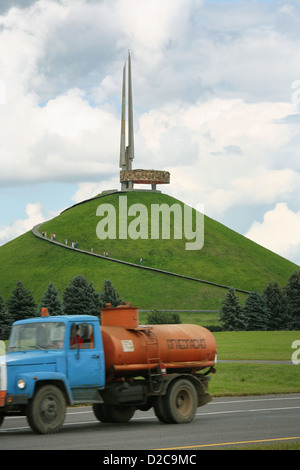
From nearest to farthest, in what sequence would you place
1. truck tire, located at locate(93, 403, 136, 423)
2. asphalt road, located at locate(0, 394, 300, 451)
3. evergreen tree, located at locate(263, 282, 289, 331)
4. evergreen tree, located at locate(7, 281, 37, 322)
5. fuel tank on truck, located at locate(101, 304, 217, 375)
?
1. asphalt road, located at locate(0, 394, 300, 451)
2. fuel tank on truck, located at locate(101, 304, 217, 375)
3. truck tire, located at locate(93, 403, 136, 423)
4. evergreen tree, located at locate(7, 281, 37, 322)
5. evergreen tree, located at locate(263, 282, 289, 331)

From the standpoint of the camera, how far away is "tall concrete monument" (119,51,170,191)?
16062 cm

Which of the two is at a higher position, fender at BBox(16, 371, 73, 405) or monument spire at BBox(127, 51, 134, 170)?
monument spire at BBox(127, 51, 134, 170)

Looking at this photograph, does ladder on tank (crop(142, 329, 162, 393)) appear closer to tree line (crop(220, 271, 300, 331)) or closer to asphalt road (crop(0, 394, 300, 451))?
asphalt road (crop(0, 394, 300, 451))

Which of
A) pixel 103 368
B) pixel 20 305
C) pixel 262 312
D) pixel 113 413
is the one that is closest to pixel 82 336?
pixel 103 368

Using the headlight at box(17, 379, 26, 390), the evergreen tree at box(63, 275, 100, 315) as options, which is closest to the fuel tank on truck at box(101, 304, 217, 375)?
the headlight at box(17, 379, 26, 390)

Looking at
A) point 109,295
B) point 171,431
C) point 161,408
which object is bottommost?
point 171,431

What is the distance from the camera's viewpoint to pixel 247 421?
19219mm

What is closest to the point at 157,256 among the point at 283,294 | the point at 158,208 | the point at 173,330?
the point at 158,208

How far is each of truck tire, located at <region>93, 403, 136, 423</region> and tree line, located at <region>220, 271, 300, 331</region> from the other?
7423cm

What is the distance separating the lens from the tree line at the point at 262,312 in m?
94.1

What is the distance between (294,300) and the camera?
101750 mm

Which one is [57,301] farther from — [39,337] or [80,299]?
[39,337]

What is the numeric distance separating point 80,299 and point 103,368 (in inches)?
3199

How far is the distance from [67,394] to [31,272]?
13309cm
